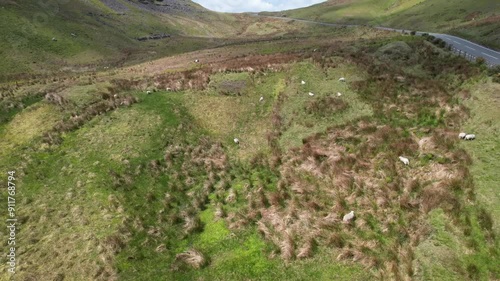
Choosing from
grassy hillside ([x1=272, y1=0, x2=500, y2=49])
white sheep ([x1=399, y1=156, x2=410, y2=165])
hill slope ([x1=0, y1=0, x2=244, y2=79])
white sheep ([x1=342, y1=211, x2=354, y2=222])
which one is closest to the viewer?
white sheep ([x1=342, y1=211, x2=354, y2=222])

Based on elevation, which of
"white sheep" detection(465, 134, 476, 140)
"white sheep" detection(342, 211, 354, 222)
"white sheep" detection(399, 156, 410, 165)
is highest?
"white sheep" detection(465, 134, 476, 140)

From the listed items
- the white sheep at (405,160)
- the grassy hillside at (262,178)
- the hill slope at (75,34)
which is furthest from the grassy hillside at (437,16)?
the hill slope at (75,34)

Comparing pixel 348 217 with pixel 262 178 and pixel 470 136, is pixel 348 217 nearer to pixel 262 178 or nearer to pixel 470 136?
pixel 262 178

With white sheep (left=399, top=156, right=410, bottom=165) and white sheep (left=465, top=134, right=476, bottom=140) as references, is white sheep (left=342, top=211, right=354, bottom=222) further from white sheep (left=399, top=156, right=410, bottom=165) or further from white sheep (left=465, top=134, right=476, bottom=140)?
white sheep (left=465, top=134, right=476, bottom=140)

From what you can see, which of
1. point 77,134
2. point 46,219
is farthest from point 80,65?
point 46,219

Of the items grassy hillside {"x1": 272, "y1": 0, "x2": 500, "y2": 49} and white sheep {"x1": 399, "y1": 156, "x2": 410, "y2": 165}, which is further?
grassy hillside {"x1": 272, "y1": 0, "x2": 500, "y2": 49}

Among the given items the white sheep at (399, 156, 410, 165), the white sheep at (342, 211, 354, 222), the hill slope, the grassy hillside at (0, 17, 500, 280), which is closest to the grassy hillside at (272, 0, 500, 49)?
the grassy hillside at (0, 17, 500, 280)

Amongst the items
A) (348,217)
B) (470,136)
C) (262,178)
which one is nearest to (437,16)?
(470,136)

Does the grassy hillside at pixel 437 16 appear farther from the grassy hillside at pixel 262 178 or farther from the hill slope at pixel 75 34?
the hill slope at pixel 75 34
